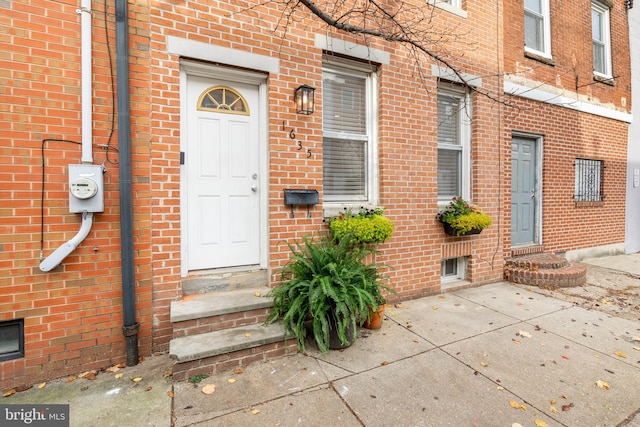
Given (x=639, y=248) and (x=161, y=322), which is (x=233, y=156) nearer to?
(x=161, y=322)

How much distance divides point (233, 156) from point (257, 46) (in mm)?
1193

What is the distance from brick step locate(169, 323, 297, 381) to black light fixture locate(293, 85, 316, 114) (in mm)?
2279

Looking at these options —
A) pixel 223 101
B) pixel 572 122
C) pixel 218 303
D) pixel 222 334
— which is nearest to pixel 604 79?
pixel 572 122

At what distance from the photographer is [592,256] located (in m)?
6.73

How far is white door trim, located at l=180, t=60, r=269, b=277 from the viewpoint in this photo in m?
3.18

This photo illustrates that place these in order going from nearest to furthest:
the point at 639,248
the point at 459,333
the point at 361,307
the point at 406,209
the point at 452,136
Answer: the point at 361,307
the point at 459,333
the point at 406,209
the point at 452,136
the point at 639,248

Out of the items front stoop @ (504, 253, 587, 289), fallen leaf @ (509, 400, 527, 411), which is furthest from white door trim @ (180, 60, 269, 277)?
front stoop @ (504, 253, 587, 289)

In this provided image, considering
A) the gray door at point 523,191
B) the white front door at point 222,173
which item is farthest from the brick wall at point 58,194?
the gray door at point 523,191

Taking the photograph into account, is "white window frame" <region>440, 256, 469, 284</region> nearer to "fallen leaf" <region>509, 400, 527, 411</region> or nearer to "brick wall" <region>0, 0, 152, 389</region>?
"fallen leaf" <region>509, 400, 527, 411</region>

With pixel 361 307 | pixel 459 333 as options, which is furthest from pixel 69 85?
pixel 459 333

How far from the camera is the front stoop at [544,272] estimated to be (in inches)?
188

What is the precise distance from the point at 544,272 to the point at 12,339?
636cm

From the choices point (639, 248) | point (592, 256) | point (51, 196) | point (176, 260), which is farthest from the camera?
point (639, 248)

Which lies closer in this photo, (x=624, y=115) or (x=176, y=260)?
(x=176, y=260)
